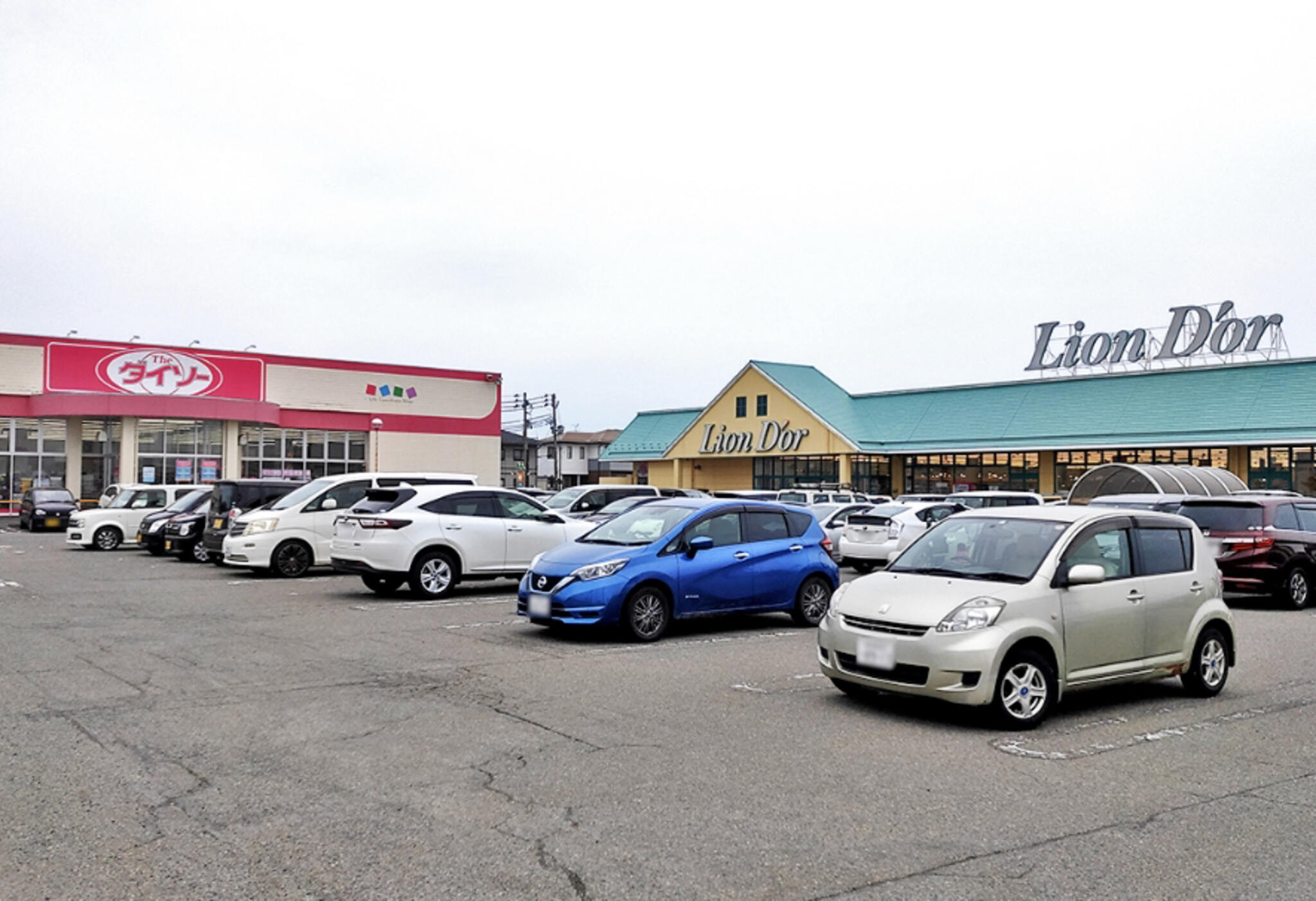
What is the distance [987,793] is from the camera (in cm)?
622

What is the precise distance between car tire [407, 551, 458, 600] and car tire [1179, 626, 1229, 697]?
9.85 m

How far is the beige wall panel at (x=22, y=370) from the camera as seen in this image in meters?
40.7

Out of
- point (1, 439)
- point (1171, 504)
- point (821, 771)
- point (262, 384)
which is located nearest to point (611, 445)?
point (262, 384)

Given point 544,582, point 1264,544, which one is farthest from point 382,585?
point 1264,544

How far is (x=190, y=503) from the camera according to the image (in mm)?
25609

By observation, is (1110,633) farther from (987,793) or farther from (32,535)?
(32,535)

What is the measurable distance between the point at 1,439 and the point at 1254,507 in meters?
41.8

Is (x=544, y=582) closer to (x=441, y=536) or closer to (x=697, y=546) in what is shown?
(x=697, y=546)

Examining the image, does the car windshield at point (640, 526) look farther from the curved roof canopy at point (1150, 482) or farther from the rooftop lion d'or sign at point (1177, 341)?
the rooftop lion d'or sign at point (1177, 341)

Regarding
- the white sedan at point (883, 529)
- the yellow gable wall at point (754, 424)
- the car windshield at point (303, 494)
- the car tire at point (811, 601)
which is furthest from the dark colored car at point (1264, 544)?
the yellow gable wall at point (754, 424)

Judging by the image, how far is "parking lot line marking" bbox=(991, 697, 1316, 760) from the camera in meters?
7.21

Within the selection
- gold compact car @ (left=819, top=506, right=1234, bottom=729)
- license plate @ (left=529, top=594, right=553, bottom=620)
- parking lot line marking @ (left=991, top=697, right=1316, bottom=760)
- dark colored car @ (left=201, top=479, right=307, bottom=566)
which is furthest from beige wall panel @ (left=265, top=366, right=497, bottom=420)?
parking lot line marking @ (left=991, top=697, right=1316, bottom=760)

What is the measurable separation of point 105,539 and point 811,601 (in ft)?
67.5

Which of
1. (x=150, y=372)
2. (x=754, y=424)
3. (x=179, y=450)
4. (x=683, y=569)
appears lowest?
(x=683, y=569)
